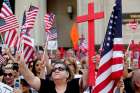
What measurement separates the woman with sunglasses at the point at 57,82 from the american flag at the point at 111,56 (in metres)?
0.37

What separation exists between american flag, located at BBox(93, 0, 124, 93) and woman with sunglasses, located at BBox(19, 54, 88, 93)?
365mm

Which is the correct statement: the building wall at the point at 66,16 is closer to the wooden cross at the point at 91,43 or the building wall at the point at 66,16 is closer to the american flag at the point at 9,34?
the american flag at the point at 9,34

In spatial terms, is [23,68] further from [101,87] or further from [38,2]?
[38,2]

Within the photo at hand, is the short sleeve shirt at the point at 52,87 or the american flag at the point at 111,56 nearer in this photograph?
the american flag at the point at 111,56

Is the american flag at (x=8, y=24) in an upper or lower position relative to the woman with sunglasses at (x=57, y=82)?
upper

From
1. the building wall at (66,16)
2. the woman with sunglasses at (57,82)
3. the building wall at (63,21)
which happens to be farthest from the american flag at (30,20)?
the building wall at (63,21)

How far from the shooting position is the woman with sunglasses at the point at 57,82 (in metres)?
6.93

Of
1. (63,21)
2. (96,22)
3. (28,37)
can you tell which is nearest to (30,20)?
(28,37)

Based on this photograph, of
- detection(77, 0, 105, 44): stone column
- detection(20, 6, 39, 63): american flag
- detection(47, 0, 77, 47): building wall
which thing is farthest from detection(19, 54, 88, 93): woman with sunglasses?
detection(47, 0, 77, 47): building wall

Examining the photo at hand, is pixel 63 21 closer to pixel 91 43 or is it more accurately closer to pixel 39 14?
pixel 39 14

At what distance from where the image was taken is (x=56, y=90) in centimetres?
695

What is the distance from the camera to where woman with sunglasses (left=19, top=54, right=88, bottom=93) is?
6.93m

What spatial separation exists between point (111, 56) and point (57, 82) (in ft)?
2.70

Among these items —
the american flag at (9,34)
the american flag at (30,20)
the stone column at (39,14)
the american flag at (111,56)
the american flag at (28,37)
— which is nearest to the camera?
the american flag at (111,56)
